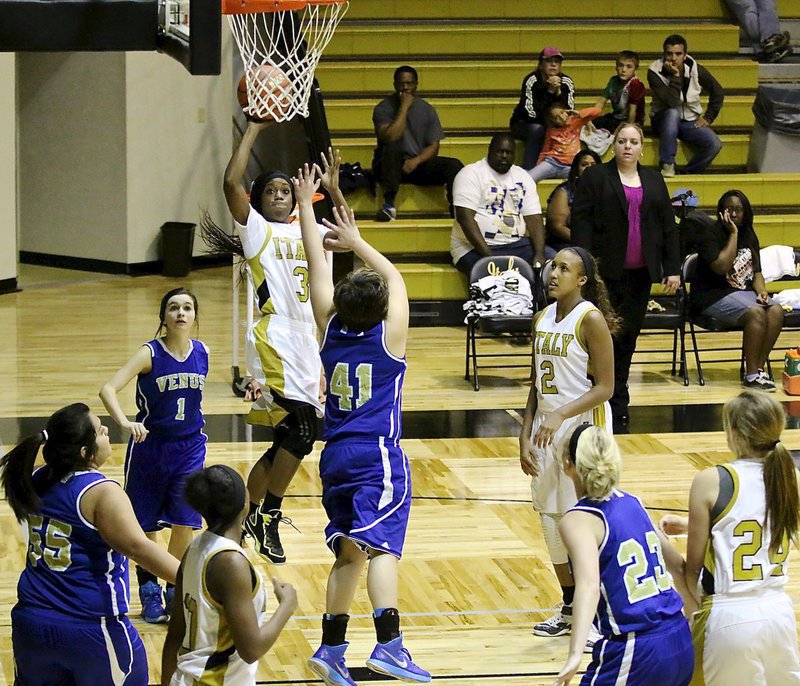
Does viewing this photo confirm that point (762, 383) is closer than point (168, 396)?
No

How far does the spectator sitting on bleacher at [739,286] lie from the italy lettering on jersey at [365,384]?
18.5 ft

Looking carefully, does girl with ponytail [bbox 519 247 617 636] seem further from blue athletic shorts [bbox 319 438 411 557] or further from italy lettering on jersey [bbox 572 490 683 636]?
italy lettering on jersey [bbox 572 490 683 636]

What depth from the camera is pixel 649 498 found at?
717 centimetres

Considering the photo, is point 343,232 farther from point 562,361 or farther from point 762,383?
point 762,383

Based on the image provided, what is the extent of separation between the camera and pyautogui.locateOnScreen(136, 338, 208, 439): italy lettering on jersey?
18.0ft

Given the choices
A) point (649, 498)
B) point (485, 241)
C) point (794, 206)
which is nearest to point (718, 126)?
point (794, 206)

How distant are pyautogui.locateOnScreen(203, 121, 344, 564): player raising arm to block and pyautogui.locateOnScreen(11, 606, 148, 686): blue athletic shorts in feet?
7.64

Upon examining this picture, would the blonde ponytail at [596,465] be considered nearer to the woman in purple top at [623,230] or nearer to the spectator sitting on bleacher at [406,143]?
the woman in purple top at [623,230]

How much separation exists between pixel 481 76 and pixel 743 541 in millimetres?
10640

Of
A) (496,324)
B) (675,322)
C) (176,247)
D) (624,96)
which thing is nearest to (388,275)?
(496,324)

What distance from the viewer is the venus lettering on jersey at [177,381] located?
549 cm

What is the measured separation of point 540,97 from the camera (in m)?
12.5

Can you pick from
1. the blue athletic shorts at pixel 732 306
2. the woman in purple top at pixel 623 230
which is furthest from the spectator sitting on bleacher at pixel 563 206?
the woman in purple top at pixel 623 230

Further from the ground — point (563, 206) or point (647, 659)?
point (563, 206)
